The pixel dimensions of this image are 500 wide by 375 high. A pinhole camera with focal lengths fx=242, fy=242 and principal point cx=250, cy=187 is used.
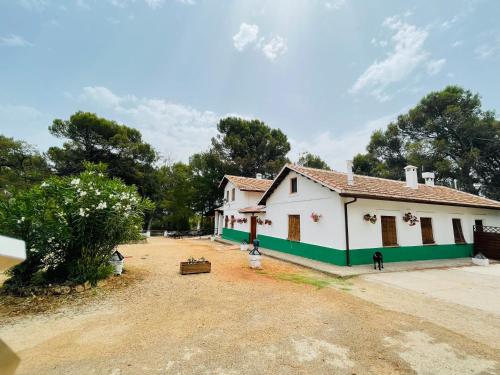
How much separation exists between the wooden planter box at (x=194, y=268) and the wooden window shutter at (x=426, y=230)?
10464mm

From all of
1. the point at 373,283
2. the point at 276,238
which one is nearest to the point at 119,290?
the point at 373,283

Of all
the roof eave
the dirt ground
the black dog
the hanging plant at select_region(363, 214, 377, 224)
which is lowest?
the dirt ground

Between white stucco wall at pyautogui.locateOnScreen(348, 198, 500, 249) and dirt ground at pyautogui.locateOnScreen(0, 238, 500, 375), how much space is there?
3.60 meters

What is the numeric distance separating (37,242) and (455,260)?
1695 centimetres

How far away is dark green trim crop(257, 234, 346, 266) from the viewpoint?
1024cm

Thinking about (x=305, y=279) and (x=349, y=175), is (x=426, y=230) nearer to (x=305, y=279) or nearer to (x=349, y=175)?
(x=349, y=175)

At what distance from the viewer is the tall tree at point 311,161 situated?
37.6 metres

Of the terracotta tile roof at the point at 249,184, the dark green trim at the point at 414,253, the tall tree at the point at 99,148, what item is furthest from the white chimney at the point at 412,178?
the tall tree at the point at 99,148

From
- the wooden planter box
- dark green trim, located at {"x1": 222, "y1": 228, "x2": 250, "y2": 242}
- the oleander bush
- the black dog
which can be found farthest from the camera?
dark green trim, located at {"x1": 222, "y1": 228, "x2": 250, "y2": 242}

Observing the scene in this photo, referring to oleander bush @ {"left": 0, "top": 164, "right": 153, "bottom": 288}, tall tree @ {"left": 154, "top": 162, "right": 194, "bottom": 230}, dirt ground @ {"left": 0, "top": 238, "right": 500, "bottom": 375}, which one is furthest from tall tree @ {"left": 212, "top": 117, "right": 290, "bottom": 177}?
dirt ground @ {"left": 0, "top": 238, "right": 500, "bottom": 375}

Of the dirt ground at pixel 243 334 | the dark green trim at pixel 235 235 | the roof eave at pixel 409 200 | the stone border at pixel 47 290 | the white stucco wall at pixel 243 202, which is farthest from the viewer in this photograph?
the white stucco wall at pixel 243 202

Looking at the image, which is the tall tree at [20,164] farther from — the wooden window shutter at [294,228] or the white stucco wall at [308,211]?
the wooden window shutter at [294,228]

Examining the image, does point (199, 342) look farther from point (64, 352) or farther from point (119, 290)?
point (119, 290)

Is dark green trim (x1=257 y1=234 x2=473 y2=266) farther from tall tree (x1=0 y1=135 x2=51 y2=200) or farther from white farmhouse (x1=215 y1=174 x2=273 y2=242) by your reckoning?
tall tree (x1=0 y1=135 x2=51 y2=200)
